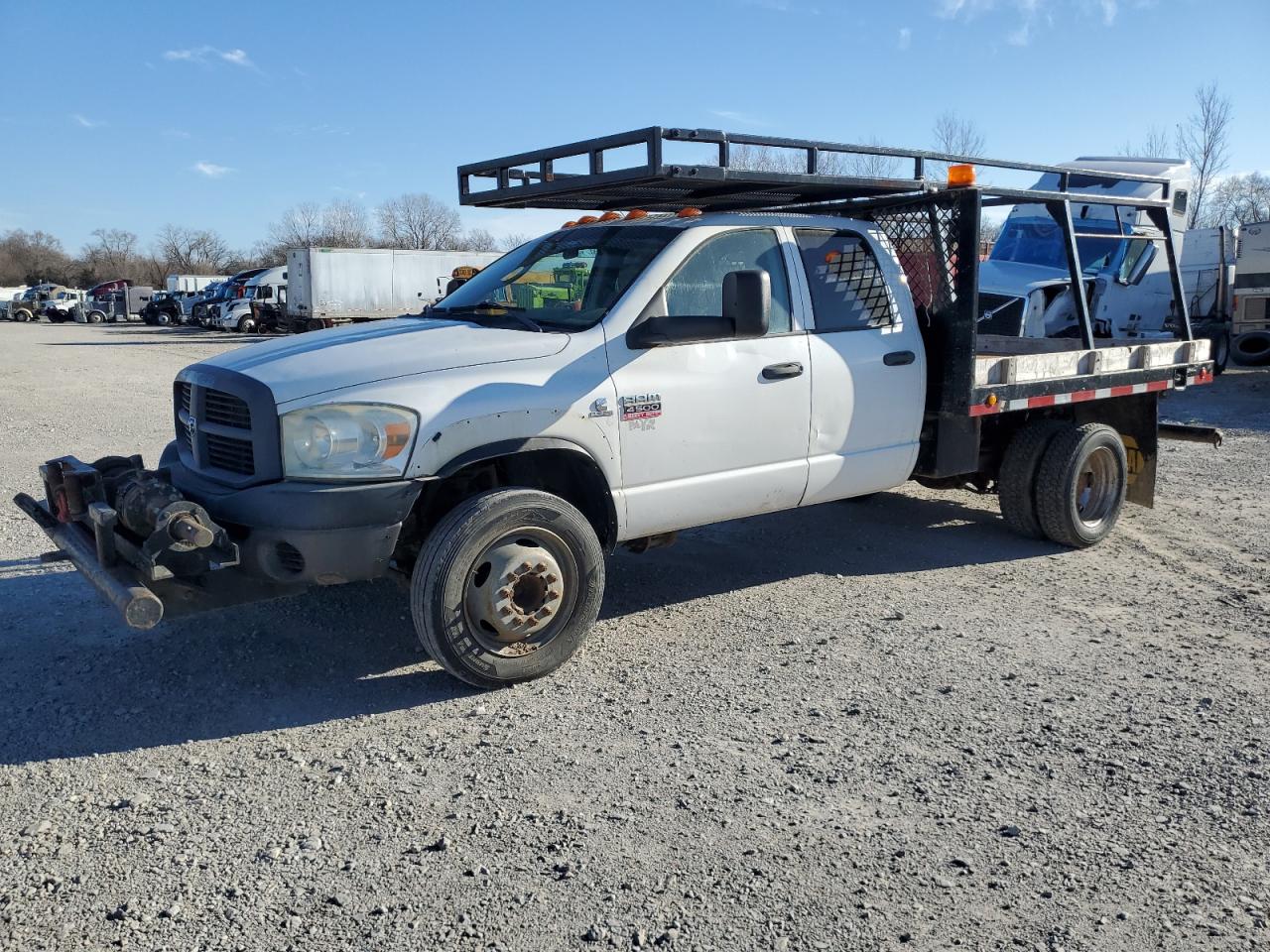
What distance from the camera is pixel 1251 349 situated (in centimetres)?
1922

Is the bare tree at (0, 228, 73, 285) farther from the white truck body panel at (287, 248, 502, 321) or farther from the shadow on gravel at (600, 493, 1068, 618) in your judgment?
the shadow on gravel at (600, 493, 1068, 618)

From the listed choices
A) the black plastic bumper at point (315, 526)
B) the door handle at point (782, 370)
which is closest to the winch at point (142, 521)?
the black plastic bumper at point (315, 526)

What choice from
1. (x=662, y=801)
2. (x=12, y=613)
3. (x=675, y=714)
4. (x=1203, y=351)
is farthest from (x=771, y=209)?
(x=12, y=613)

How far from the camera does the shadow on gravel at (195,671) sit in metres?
4.14

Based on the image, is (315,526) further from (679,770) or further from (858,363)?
(858,363)

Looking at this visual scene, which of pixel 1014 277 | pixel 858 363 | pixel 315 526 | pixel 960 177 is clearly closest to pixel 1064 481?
pixel 858 363

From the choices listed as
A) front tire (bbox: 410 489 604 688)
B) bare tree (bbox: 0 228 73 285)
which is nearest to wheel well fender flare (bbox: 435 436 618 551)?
front tire (bbox: 410 489 604 688)

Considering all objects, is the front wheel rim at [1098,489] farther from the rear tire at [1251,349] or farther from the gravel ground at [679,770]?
the rear tire at [1251,349]

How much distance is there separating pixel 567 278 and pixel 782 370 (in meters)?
1.17

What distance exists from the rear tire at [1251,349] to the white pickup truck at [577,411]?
48.8 feet

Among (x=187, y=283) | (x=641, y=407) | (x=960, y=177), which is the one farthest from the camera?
(x=187, y=283)

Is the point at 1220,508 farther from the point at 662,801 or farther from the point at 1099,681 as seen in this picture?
the point at 662,801

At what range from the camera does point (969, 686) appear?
4.54 meters

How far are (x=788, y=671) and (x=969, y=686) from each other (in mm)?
777
